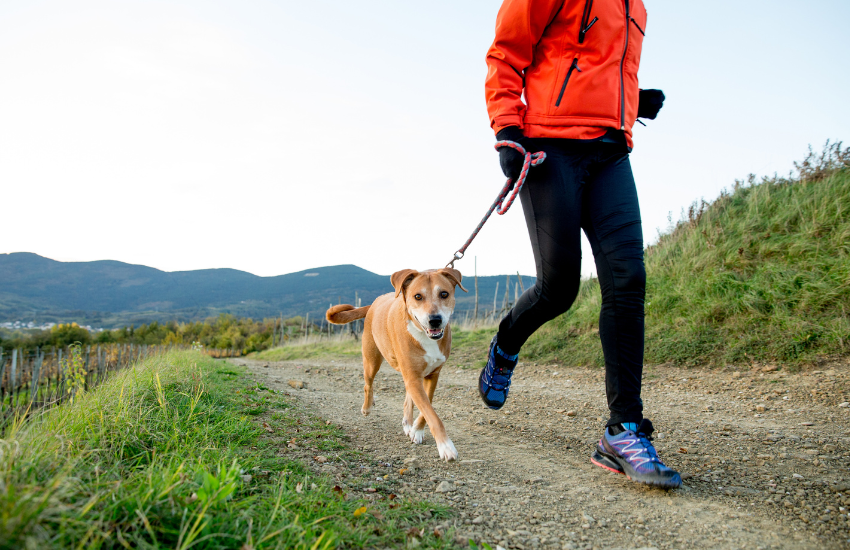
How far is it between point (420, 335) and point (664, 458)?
165 centimetres

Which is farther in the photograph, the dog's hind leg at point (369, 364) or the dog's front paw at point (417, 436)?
the dog's hind leg at point (369, 364)

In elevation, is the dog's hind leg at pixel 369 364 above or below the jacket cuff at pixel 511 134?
below

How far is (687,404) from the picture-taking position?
4082 millimetres

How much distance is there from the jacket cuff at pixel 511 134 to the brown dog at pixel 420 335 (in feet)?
4.15

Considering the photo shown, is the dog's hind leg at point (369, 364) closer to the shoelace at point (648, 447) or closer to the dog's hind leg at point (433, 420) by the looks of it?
the dog's hind leg at point (433, 420)

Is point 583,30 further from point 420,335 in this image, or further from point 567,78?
point 420,335

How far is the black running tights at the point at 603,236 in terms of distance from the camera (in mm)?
2246

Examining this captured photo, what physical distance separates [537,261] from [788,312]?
453 centimetres

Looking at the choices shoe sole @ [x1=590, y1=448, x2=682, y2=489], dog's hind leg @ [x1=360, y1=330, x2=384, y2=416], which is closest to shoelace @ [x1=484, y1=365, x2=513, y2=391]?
shoe sole @ [x1=590, y1=448, x2=682, y2=489]

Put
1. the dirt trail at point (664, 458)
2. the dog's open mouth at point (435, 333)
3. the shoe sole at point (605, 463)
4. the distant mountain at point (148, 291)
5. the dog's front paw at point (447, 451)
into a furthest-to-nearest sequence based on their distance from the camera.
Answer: the distant mountain at point (148, 291)
the dog's open mouth at point (435, 333)
the dog's front paw at point (447, 451)
the shoe sole at point (605, 463)
the dirt trail at point (664, 458)

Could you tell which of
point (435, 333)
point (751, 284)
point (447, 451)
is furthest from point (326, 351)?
point (447, 451)

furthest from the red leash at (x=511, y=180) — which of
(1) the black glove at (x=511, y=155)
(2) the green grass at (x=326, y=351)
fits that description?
(2) the green grass at (x=326, y=351)

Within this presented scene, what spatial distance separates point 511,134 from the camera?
7.88ft

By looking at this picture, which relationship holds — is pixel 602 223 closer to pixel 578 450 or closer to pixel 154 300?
pixel 578 450
